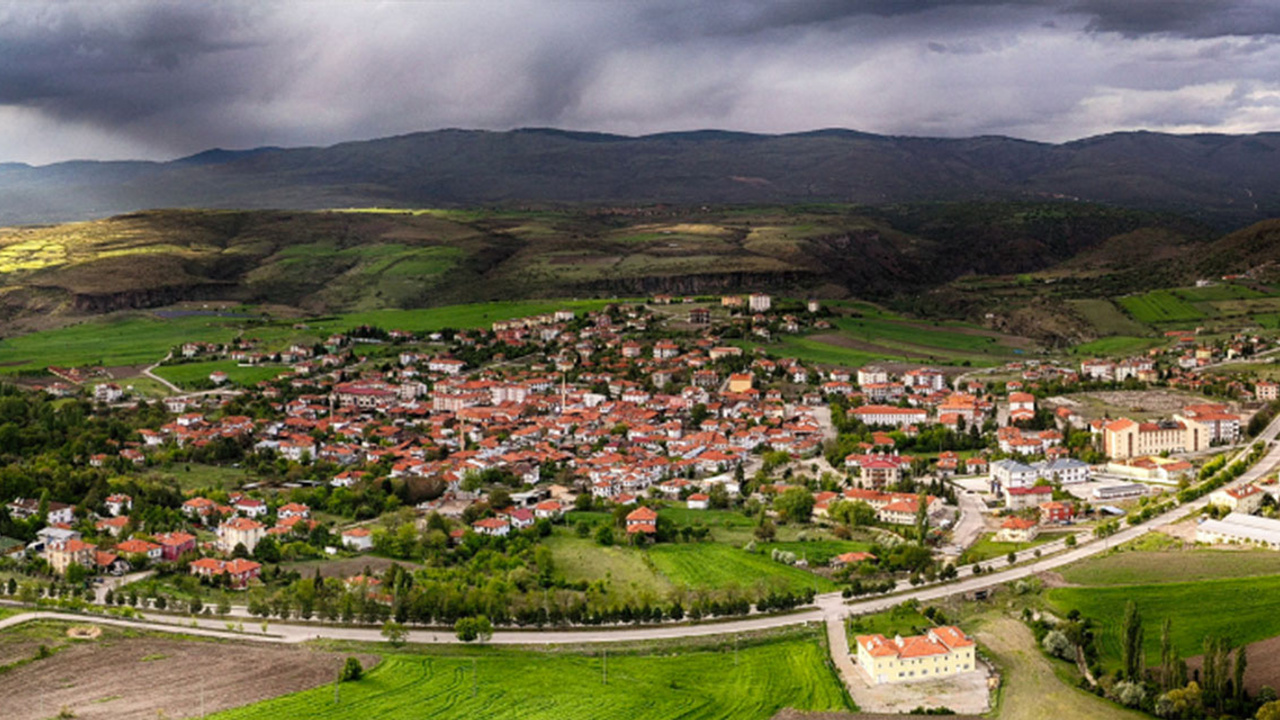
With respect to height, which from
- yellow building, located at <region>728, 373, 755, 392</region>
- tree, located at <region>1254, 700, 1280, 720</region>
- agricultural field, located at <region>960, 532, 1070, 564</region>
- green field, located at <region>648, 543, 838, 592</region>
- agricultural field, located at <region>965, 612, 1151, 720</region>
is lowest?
agricultural field, located at <region>965, 612, 1151, 720</region>

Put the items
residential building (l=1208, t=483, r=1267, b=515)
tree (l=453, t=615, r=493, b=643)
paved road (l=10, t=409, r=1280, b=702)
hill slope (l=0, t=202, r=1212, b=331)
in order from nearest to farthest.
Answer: tree (l=453, t=615, r=493, b=643) < paved road (l=10, t=409, r=1280, b=702) < residential building (l=1208, t=483, r=1267, b=515) < hill slope (l=0, t=202, r=1212, b=331)

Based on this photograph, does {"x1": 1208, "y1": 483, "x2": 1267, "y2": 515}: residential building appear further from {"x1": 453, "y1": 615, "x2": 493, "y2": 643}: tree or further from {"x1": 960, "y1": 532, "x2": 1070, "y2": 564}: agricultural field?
{"x1": 453, "y1": 615, "x2": 493, "y2": 643}: tree

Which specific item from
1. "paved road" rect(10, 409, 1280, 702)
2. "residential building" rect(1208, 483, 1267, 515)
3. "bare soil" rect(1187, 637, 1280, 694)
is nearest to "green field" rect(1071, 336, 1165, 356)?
"residential building" rect(1208, 483, 1267, 515)

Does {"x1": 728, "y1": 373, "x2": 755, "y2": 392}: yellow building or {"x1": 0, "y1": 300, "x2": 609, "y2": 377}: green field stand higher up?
{"x1": 0, "y1": 300, "x2": 609, "y2": 377}: green field

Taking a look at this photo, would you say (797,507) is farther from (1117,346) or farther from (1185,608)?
(1117,346)

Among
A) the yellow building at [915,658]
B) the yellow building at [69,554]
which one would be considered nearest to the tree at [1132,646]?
the yellow building at [915,658]

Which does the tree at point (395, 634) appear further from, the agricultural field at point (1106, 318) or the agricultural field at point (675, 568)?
the agricultural field at point (1106, 318)

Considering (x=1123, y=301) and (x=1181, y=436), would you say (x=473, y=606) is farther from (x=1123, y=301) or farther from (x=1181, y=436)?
(x=1123, y=301)
